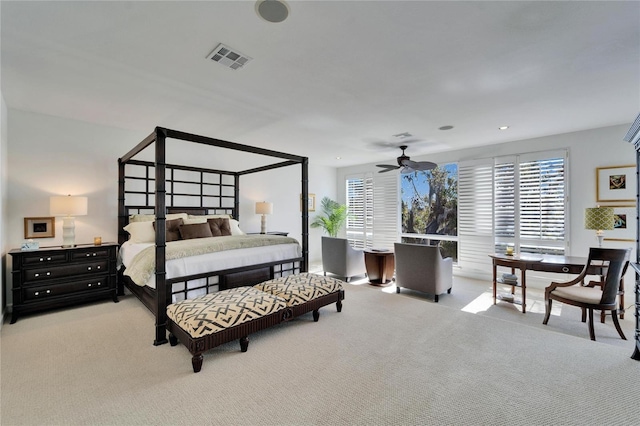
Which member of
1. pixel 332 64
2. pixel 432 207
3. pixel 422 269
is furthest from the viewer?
pixel 432 207

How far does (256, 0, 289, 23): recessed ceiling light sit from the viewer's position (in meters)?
1.84

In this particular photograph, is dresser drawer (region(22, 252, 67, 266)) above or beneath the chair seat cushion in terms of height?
above

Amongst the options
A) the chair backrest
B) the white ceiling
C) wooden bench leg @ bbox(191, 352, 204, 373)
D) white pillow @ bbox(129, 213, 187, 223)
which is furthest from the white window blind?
wooden bench leg @ bbox(191, 352, 204, 373)

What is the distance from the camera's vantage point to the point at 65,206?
12.4 ft

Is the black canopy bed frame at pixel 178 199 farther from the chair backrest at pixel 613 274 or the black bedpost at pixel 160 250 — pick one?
the chair backrest at pixel 613 274

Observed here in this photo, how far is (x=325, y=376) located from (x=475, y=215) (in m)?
5.01

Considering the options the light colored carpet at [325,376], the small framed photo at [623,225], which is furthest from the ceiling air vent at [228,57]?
the small framed photo at [623,225]

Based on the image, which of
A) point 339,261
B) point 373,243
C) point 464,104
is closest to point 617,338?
point 464,104

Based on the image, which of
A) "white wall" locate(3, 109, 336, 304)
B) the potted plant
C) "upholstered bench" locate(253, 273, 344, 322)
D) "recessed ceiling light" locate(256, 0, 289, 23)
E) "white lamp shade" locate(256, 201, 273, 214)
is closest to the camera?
"recessed ceiling light" locate(256, 0, 289, 23)

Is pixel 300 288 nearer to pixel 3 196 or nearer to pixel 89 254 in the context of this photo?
pixel 89 254

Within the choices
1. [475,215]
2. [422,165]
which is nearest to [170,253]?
[422,165]

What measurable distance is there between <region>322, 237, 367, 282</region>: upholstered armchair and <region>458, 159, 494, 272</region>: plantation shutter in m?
2.33

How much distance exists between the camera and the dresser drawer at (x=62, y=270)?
3518 millimetres

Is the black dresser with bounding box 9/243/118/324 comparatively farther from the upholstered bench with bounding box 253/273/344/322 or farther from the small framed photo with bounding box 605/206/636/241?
the small framed photo with bounding box 605/206/636/241
